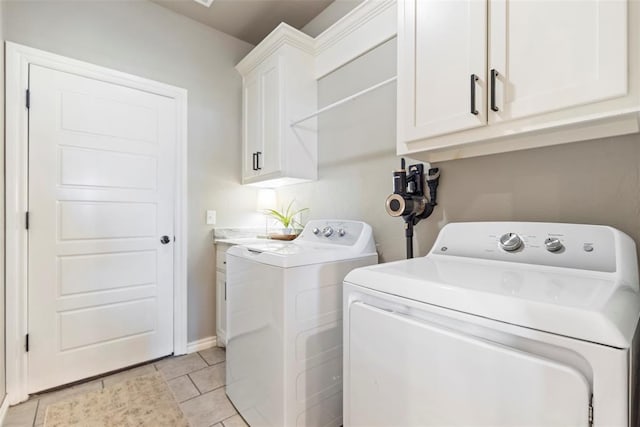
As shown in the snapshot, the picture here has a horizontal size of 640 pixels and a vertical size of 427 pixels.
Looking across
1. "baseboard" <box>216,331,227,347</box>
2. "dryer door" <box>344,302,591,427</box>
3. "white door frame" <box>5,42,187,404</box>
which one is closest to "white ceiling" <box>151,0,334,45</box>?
"white door frame" <box>5,42,187,404</box>

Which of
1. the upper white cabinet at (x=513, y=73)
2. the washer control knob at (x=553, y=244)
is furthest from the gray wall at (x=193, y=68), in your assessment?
the washer control knob at (x=553, y=244)

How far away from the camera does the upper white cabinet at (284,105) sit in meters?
2.16

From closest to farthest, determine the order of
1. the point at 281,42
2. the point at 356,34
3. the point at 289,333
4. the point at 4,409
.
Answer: the point at 289,333, the point at 4,409, the point at 356,34, the point at 281,42

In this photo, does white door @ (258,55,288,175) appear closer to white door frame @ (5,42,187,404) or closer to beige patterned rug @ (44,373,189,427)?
white door frame @ (5,42,187,404)

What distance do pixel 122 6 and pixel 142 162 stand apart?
3.64 feet

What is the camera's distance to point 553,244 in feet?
3.34

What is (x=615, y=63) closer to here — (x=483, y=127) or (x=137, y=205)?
(x=483, y=127)

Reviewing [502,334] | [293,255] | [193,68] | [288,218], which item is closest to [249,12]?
[193,68]

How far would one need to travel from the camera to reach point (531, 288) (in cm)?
77

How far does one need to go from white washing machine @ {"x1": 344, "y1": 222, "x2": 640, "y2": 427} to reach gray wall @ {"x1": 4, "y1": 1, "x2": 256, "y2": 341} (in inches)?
70.2

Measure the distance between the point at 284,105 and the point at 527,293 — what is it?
6.26ft

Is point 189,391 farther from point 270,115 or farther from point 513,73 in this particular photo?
point 513,73

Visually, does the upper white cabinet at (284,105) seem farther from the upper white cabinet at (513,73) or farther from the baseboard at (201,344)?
the baseboard at (201,344)

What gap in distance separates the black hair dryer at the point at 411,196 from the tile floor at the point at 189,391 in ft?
4.50
